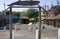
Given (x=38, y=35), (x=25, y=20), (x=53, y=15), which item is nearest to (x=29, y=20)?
(x=25, y=20)

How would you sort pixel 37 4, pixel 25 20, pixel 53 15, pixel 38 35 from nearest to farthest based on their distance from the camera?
pixel 37 4 < pixel 38 35 < pixel 53 15 < pixel 25 20

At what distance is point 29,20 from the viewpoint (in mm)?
63344

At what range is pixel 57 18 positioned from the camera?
38125 millimetres

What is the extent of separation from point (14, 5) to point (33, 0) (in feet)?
2.31

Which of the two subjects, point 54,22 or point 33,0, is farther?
point 54,22

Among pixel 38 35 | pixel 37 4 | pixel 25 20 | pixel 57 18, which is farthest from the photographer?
pixel 25 20

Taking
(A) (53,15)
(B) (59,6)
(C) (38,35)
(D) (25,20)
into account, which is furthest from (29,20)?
(C) (38,35)

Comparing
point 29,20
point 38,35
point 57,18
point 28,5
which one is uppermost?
point 28,5

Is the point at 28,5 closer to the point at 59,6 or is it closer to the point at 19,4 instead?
the point at 19,4

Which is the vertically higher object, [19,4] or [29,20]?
[19,4]

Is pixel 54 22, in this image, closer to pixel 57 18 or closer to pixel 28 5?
pixel 57 18

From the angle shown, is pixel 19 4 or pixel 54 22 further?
pixel 54 22

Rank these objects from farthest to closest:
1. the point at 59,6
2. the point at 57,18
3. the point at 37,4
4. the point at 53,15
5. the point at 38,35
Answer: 1. the point at 59,6
2. the point at 53,15
3. the point at 57,18
4. the point at 38,35
5. the point at 37,4

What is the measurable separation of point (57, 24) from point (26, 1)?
3363 cm
